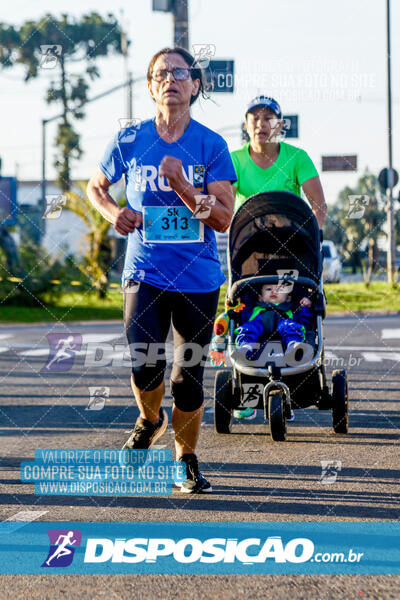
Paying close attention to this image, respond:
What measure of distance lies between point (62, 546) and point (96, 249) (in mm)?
23036

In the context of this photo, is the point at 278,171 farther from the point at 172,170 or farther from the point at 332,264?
the point at 332,264

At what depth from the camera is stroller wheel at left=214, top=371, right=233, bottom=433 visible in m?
6.69

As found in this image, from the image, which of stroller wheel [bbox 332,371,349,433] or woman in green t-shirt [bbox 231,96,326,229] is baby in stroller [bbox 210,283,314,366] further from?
woman in green t-shirt [bbox 231,96,326,229]

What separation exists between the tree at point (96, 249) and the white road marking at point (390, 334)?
11.0 m

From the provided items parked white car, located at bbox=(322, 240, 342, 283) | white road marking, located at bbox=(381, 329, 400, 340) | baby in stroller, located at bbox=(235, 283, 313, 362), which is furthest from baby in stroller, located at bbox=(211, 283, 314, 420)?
parked white car, located at bbox=(322, 240, 342, 283)

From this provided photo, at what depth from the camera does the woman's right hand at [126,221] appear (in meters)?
4.96

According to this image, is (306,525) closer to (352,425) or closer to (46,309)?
(352,425)

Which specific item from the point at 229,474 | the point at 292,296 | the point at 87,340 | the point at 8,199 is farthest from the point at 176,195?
the point at 8,199

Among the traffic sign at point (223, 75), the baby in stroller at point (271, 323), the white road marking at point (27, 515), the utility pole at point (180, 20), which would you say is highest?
the utility pole at point (180, 20)

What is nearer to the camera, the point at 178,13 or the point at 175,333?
the point at 175,333

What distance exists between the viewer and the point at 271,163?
7.16 metres

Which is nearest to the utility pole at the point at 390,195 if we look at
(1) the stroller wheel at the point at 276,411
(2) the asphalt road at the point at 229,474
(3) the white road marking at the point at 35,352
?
(3) the white road marking at the point at 35,352

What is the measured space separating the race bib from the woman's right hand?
9 cm

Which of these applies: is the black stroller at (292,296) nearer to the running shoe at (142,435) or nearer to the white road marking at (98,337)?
the running shoe at (142,435)
